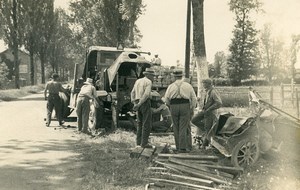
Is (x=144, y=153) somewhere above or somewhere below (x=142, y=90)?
below

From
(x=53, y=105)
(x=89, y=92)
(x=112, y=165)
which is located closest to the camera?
(x=112, y=165)

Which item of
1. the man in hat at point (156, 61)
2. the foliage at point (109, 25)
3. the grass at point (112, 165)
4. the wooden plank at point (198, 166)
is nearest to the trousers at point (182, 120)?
the grass at point (112, 165)

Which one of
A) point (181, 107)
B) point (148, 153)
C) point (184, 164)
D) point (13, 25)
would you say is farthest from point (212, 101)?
point (13, 25)

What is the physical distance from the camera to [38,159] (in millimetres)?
9320

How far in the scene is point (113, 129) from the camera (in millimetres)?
13617

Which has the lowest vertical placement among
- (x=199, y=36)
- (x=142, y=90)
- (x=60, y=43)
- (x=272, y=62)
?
(x=142, y=90)

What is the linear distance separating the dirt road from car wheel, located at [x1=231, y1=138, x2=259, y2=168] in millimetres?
2842

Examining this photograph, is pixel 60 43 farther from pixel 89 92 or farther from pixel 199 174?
pixel 199 174

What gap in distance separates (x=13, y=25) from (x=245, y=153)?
37.6 m

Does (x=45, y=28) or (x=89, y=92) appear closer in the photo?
(x=89, y=92)

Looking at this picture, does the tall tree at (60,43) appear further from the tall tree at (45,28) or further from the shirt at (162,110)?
the shirt at (162,110)

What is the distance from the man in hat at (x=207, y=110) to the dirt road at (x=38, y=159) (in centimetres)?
281

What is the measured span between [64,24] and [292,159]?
72.1 meters

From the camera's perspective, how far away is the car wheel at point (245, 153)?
26.8 feet
